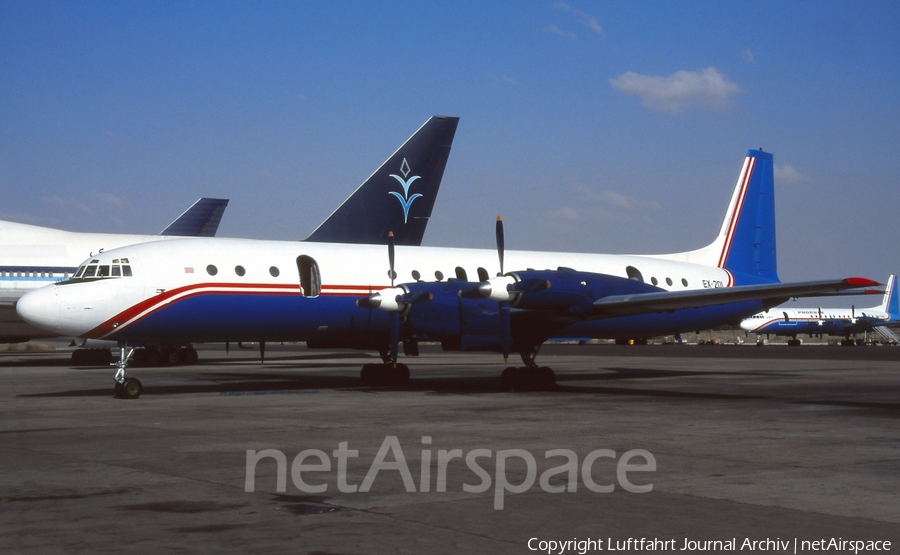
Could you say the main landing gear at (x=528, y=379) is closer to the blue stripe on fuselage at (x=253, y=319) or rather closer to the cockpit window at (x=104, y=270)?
the blue stripe on fuselage at (x=253, y=319)

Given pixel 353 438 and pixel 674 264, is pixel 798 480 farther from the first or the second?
pixel 674 264

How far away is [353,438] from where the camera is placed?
11992 mm

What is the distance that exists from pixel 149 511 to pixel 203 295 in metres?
12.5

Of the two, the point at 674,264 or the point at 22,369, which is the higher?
the point at 674,264

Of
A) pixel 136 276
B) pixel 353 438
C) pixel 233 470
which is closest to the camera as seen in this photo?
pixel 233 470

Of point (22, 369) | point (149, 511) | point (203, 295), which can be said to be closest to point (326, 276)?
point (203, 295)

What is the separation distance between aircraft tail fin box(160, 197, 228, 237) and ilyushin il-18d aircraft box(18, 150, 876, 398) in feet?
72.4

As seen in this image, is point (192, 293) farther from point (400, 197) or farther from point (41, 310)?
point (400, 197)

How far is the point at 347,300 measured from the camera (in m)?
21.1

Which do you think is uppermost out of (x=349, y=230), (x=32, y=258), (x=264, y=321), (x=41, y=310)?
(x=349, y=230)

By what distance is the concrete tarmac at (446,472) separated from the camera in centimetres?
659

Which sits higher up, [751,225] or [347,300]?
[751,225]
